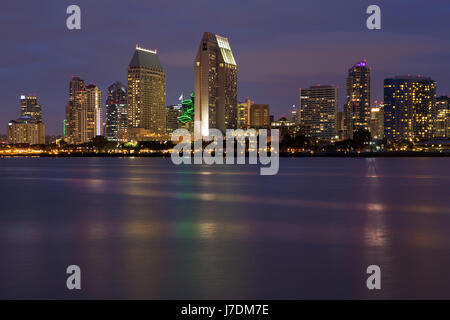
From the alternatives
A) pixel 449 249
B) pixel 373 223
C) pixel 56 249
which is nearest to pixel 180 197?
pixel 373 223

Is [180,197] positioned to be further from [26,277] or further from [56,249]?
[26,277]

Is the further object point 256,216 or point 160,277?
point 256,216

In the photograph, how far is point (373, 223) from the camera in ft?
97.6

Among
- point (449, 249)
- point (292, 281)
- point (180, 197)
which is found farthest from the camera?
point (180, 197)

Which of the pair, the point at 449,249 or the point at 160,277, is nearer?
the point at 160,277

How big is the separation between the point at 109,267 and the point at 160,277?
2.37m

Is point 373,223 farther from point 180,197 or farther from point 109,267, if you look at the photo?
point 180,197
